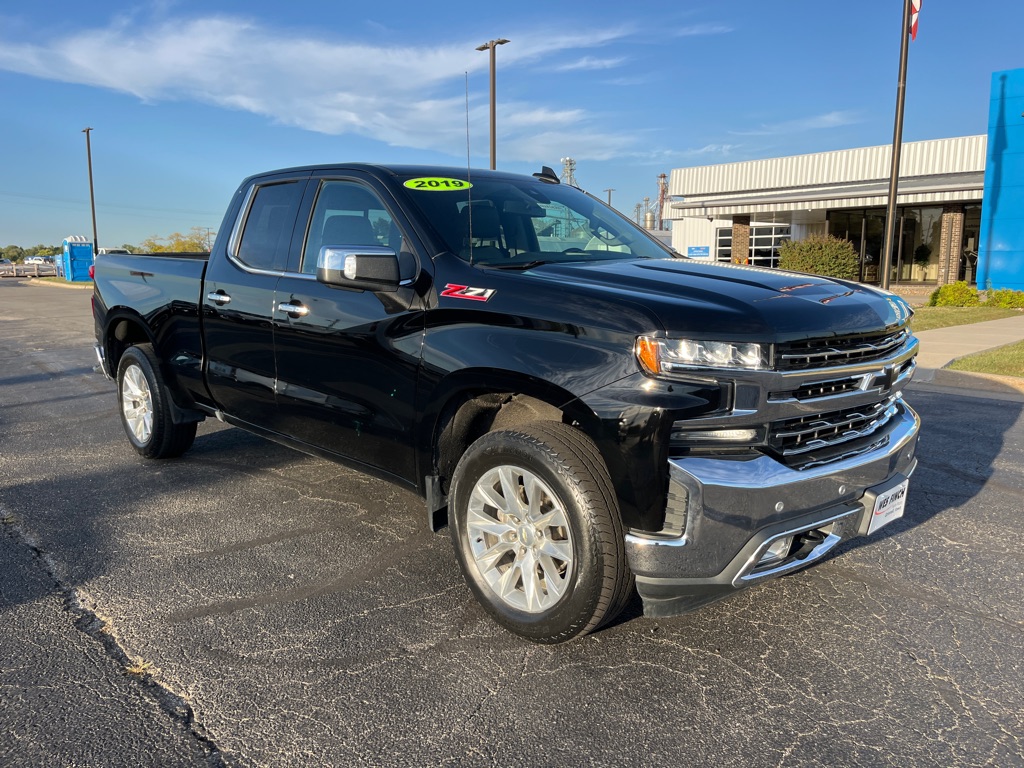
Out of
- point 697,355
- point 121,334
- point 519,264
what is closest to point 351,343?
point 519,264

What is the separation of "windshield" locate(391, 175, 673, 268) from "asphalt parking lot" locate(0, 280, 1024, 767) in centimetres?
156

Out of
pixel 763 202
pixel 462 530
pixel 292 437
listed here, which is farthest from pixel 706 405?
pixel 763 202

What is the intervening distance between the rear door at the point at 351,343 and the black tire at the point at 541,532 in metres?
0.52

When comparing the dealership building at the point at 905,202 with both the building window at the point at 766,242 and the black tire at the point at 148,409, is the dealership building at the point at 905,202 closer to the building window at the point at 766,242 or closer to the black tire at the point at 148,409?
the building window at the point at 766,242

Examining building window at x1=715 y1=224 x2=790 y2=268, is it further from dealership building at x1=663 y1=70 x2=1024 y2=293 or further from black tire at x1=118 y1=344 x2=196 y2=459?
black tire at x1=118 y1=344 x2=196 y2=459

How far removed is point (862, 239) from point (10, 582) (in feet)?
101

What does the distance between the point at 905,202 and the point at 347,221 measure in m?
26.2

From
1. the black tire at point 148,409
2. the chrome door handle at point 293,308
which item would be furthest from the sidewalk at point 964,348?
the black tire at point 148,409

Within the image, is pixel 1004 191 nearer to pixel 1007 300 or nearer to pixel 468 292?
pixel 1007 300

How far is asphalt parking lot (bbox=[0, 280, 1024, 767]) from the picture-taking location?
2553mm

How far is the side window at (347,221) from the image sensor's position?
3961mm

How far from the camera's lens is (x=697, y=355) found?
277 cm

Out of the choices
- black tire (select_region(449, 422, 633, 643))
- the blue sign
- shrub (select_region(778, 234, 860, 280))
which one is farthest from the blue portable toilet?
black tire (select_region(449, 422, 633, 643))

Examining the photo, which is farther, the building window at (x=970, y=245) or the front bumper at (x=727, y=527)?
the building window at (x=970, y=245)
